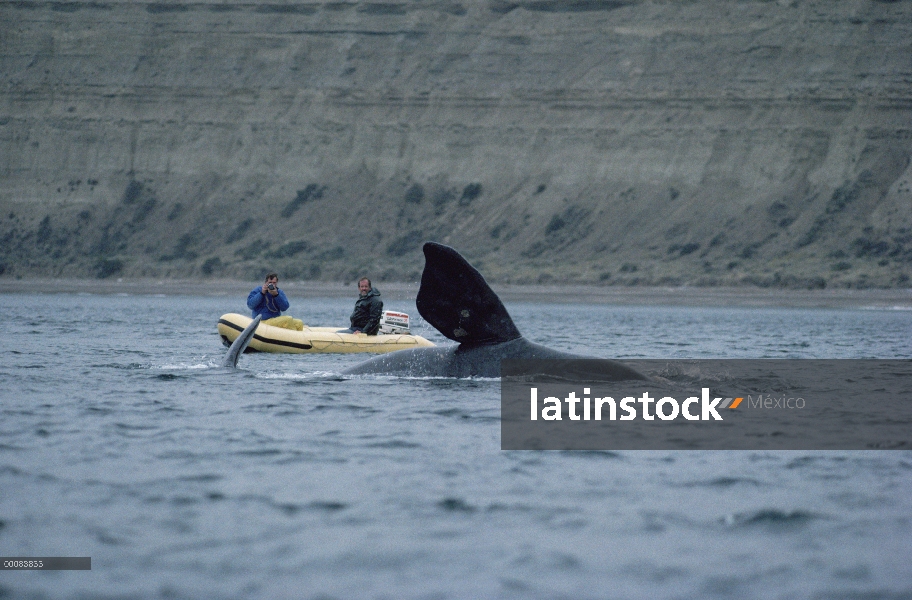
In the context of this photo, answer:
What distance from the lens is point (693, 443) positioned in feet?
38.8

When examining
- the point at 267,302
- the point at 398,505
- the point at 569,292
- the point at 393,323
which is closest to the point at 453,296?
the point at 398,505

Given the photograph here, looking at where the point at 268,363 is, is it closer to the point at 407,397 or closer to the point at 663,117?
the point at 407,397

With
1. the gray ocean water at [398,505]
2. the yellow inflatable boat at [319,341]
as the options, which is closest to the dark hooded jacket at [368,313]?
the yellow inflatable boat at [319,341]

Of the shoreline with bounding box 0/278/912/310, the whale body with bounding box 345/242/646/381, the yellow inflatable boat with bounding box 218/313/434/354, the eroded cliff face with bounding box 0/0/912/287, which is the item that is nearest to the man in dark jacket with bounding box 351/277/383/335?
the yellow inflatable boat with bounding box 218/313/434/354

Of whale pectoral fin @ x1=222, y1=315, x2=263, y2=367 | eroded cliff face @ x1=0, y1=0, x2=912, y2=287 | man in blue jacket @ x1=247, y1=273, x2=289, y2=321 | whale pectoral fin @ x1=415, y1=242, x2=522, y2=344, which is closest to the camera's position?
whale pectoral fin @ x1=415, y1=242, x2=522, y2=344

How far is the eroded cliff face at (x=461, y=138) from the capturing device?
72750 millimetres

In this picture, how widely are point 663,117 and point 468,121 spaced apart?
509 inches

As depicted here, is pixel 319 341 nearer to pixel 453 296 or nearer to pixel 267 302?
pixel 267 302

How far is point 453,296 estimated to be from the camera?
13516mm

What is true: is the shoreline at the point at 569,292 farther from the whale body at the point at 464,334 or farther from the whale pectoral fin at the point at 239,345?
the whale body at the point at 464,334

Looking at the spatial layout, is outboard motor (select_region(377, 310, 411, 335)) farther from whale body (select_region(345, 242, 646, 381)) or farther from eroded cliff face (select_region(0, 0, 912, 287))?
eroded cliff face (select_region(0, 0, 912, 287))

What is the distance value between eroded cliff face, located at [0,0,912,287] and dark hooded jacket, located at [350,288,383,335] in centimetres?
4320

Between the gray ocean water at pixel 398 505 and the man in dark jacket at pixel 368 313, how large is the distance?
7.84 meters

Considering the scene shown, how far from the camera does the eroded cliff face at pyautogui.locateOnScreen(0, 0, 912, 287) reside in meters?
72.8
